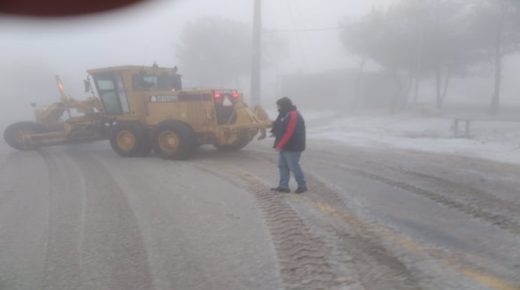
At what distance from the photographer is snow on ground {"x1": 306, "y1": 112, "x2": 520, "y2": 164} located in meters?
11.5

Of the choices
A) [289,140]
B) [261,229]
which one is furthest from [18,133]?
[261,229]

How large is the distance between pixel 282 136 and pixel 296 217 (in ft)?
5.27

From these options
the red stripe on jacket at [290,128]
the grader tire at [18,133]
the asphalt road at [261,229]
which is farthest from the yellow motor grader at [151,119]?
the red stripe on jacket at [290,128]

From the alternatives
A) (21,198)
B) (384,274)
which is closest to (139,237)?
(384,274)

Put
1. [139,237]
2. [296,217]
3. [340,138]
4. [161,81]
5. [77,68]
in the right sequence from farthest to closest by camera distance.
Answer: [77,68] < [340,138] < [161,81] < [296,217] < [139,237]

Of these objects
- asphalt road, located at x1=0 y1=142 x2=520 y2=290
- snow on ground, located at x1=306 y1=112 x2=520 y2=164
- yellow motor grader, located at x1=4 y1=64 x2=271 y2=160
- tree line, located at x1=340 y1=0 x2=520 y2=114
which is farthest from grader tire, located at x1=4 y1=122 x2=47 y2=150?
tree line, located at x1=340 y1=0 x2=520 y2=114

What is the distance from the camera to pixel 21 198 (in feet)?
23.9

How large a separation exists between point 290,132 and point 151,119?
5553 millimetres

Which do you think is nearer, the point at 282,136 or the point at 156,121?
the point at 282,136

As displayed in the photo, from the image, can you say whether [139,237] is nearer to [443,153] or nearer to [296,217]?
[296,217]

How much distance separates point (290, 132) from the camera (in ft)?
22.9

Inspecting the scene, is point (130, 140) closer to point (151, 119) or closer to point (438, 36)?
point (151, 119)

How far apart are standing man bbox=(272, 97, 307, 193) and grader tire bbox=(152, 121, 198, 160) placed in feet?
12.9

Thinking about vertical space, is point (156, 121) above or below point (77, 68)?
below
